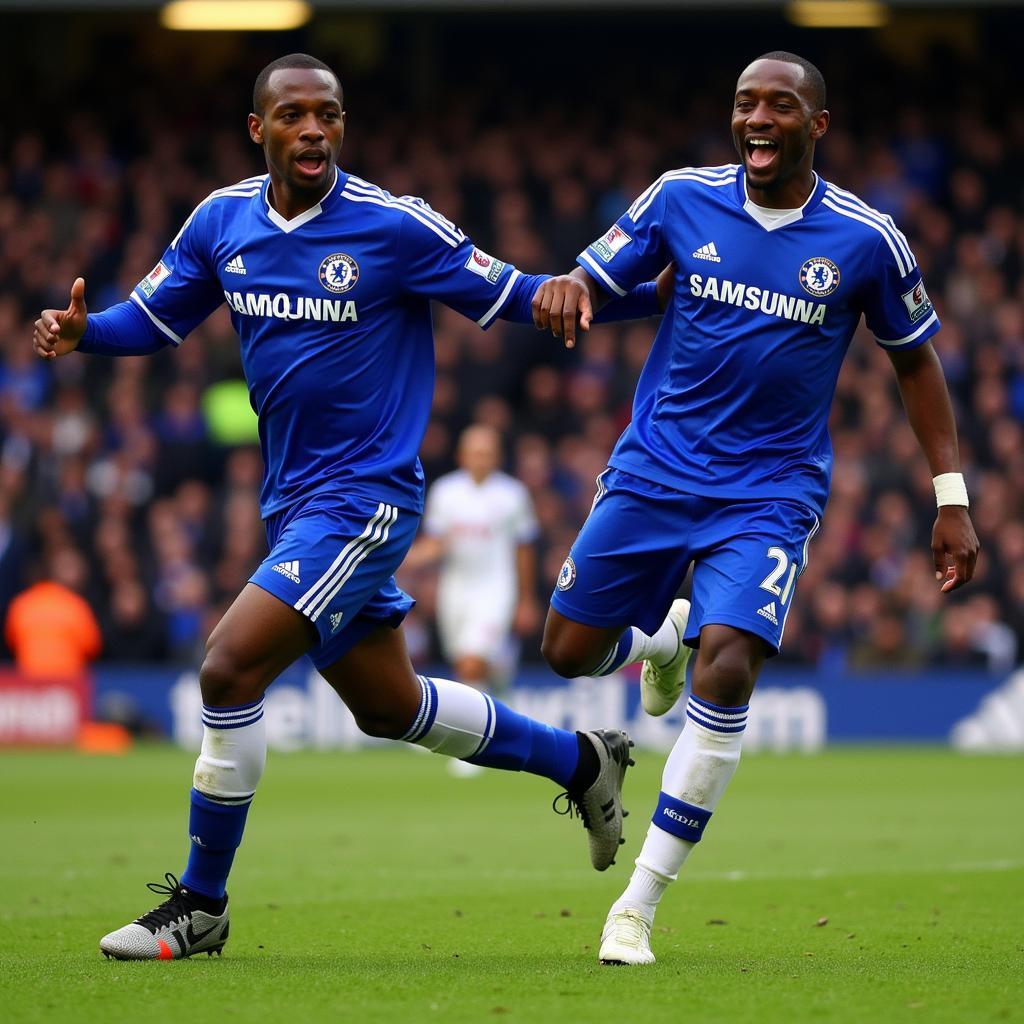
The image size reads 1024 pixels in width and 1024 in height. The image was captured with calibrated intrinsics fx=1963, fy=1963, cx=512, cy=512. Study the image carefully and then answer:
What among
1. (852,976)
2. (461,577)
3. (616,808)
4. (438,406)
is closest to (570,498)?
(438,406)

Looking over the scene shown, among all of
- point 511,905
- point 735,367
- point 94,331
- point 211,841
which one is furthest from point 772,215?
point 511,905

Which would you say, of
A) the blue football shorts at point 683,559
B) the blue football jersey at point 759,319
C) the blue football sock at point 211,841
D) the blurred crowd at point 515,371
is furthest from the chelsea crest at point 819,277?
the blurred crowd at point 515,371

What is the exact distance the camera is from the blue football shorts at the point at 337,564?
5.99 meters

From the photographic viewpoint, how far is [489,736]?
21.9 feet

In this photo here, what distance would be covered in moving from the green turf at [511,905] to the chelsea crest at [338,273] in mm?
2114

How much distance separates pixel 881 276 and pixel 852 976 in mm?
2225

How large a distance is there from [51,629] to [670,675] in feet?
38.9

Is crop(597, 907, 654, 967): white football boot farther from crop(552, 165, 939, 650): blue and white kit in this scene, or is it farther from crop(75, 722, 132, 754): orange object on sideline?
crop(75, 722, 132, 754): orange object on sideline

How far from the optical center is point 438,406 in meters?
20.0

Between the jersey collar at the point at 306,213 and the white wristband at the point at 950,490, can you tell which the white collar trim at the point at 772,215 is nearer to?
the white wristband at the point at 950,490

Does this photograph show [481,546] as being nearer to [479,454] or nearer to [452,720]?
[479,454]

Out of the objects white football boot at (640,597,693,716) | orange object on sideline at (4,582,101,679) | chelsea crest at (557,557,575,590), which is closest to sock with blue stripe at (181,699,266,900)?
chelsea crest at (557,557,575,590)

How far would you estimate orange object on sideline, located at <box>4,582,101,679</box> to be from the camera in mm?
18062

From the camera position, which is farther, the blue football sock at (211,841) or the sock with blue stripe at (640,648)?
the sock with blue stripe at (640,648)
